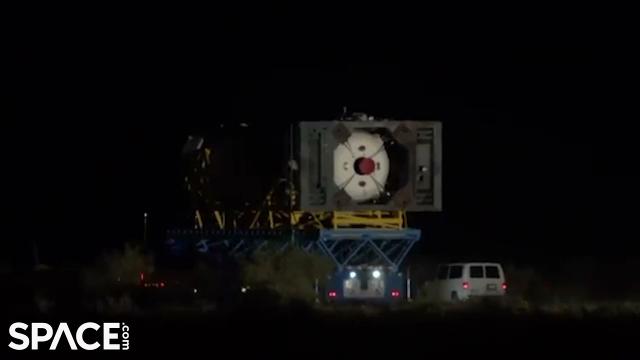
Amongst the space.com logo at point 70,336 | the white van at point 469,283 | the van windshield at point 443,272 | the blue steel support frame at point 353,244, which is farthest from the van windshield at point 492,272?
the space.com logo at point 70,336

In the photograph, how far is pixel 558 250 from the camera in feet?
220

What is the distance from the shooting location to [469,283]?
41.1 m

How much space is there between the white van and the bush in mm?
3632

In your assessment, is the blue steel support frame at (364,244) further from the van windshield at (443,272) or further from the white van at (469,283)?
the white van at (469,283)

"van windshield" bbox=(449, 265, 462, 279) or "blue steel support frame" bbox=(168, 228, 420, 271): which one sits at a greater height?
"blue steel support frame" bbox=(168, 228, 420, 271)

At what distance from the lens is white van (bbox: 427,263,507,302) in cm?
4100

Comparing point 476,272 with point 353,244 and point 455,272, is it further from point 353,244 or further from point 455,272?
point 353,244

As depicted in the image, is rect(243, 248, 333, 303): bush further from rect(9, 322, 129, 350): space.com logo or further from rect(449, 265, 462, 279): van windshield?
rect(9, 322, 129, 350): space.com logo

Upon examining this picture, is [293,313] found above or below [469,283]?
above

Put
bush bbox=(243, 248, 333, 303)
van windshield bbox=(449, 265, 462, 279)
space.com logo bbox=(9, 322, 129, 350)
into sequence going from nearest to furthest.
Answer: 1. space.com logo bbox=(9, 322, 129, 350)
2. van windshield bbox=(449, 265, 462, 279)
3. bush bbox=(243, 248, 333, 303)

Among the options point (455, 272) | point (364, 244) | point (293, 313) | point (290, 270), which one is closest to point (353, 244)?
point (364, 244)

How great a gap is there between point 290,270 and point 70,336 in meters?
24.5

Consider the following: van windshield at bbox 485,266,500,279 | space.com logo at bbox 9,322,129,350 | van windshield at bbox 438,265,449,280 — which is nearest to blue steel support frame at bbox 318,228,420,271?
van windshield at bbox 438,265,449,280

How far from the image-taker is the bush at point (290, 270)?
43250mm
